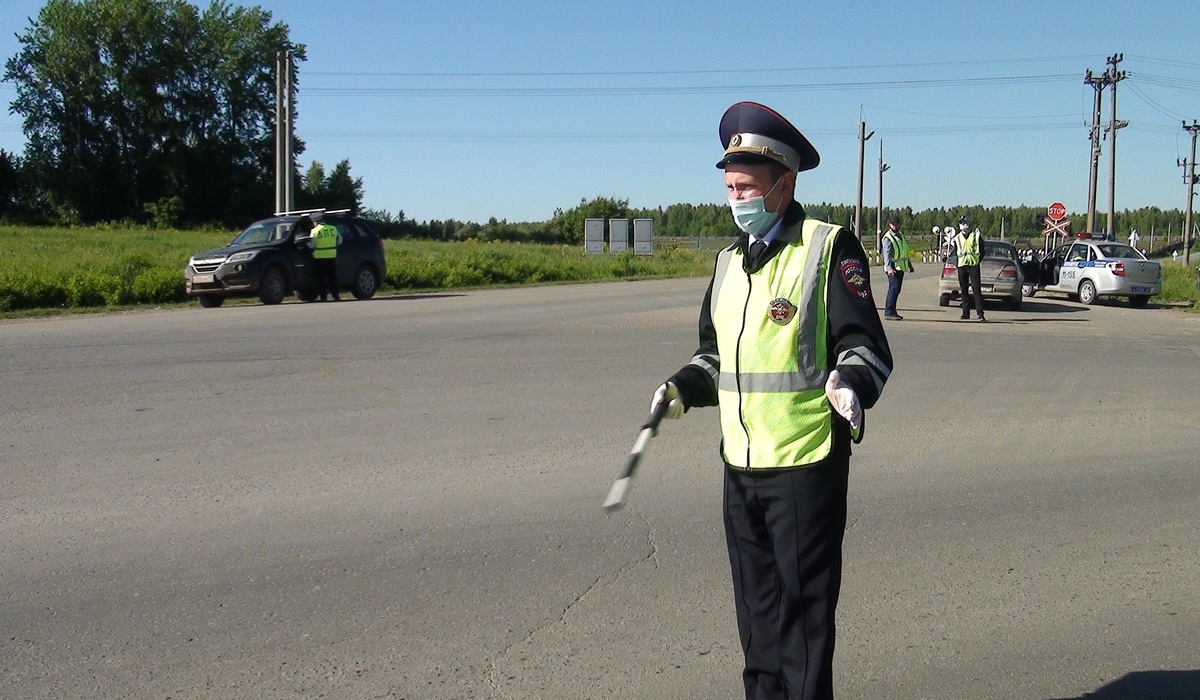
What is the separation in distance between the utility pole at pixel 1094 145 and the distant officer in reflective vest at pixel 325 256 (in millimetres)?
35391

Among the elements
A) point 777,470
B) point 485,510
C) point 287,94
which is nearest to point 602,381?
point 485,510

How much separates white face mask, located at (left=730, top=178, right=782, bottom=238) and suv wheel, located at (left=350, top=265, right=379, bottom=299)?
68.1 feet

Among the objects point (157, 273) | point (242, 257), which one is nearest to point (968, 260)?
point (242, 257)

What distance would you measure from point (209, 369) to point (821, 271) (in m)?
9.15

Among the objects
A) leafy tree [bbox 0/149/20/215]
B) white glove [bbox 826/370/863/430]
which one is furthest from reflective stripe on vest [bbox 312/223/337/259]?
leafy tree [bbox 0/149/20/215]

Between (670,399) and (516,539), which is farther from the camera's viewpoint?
(516,539)

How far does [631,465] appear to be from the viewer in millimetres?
3074

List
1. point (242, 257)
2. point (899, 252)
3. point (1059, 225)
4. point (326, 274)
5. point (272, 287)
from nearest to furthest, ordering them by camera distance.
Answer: point (899, 252) → point (242, 257) → point (272, 287) → point (326, 274) → point (1059, 225)

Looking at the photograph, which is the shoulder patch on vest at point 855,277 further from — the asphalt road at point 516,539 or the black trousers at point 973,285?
the black trousers at point 973,285

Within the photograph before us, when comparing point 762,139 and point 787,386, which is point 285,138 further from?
point 787,386

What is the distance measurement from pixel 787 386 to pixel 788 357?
80 mm

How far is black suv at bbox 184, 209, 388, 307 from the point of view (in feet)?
67.7

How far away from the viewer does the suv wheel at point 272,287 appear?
820 inches

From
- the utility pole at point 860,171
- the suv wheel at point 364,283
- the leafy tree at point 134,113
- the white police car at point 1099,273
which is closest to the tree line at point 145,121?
the leafy tree at point 134,113
